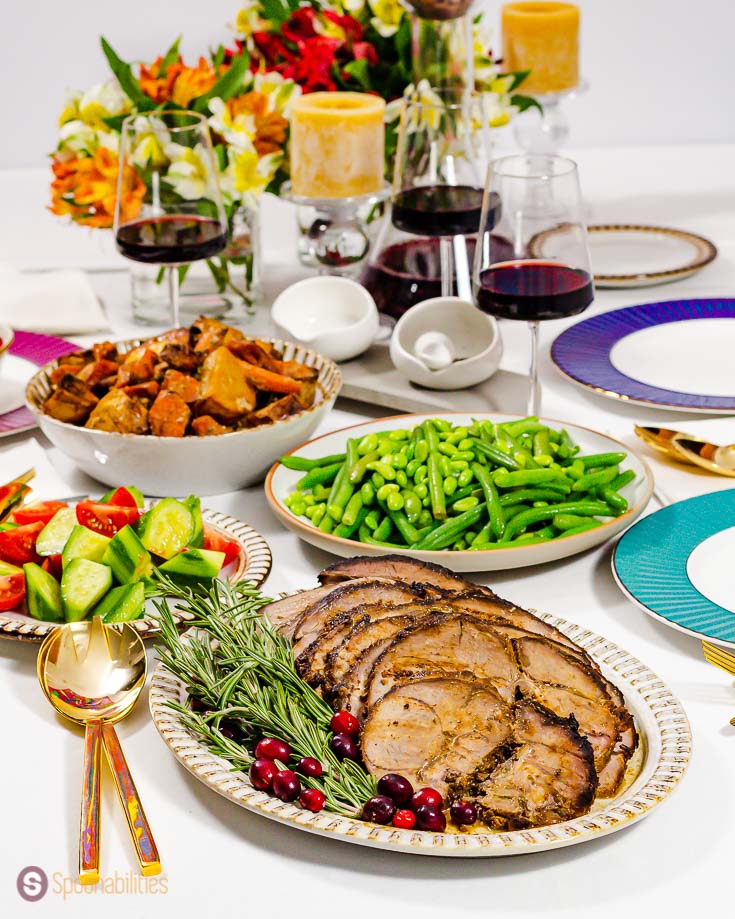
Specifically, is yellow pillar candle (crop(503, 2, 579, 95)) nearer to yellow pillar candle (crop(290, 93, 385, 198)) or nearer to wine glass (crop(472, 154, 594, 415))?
yellow pillar candle (crop(290, 93, 385, 198))

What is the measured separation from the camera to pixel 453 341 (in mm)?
2146

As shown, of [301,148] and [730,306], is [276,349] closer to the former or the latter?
[301,148]

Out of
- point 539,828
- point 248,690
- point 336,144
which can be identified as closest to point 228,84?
point 336,144

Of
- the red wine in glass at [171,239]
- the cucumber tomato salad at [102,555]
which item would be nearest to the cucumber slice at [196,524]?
the cucumber tomato salad at [102,555]

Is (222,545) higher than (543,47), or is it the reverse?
(543,47)

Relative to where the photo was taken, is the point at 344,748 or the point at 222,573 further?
the point at 222,573

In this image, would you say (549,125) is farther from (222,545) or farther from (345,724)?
(345,724)

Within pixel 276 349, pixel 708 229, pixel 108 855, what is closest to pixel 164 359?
pixel 276 349

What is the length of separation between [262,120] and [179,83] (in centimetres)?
18

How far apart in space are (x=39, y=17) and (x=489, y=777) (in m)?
3.79

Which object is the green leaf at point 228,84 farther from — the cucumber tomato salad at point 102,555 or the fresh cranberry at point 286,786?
the fresh cranberry at point 286,786

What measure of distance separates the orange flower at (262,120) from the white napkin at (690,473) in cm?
109

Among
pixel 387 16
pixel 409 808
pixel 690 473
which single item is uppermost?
pixel 387 16

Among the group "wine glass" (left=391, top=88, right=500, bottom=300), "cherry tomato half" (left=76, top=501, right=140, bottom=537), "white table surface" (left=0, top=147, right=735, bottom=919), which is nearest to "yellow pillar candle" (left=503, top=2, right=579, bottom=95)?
"wine glass" (left=391, top=88, right=500, bottom=300)
